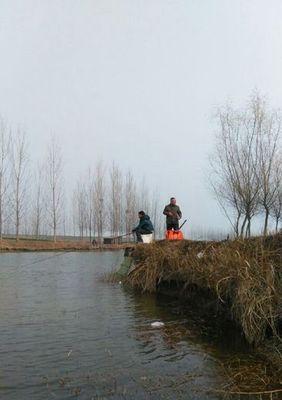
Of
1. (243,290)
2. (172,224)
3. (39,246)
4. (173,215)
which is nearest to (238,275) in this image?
(243,290)

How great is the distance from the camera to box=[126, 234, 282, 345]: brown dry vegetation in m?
7.29

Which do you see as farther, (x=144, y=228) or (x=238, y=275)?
(x=144, y=228)

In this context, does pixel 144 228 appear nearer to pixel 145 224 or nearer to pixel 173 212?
pixel 145 224

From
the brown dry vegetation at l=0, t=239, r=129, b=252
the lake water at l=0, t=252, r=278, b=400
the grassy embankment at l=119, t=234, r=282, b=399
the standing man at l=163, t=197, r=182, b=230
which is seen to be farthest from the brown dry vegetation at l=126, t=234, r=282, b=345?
the brown dry vegetation at l=0, t=239, r=129, b=252

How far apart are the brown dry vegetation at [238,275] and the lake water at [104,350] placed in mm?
619

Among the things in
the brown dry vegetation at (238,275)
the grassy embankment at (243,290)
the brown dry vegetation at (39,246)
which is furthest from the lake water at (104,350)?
the brown dry vegetation at (39,246)

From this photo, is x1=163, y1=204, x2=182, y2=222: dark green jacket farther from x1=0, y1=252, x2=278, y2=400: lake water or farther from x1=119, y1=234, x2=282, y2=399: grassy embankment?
x1=0, y1=252, x2=278, y2=400: lake water

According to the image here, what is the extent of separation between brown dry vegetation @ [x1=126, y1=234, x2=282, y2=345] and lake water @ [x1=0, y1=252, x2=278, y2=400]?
24.4 inches

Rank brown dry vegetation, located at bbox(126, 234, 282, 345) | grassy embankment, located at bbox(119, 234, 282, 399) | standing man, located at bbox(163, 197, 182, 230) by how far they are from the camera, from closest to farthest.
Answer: grassy embankment, located at bbox(119, 234, 282, 399) < brown dry vegetation, located at bbox(126, 234, 282, 345) < standing man, located at bbox(163, 197, 182, 230)

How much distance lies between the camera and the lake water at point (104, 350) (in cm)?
546

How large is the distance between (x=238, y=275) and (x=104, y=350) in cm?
260

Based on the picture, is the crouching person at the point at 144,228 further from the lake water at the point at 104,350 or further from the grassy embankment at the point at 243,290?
the lake water at the point at 104,350

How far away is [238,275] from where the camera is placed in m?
8.11

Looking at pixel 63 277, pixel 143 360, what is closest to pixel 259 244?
pixel 143 360
